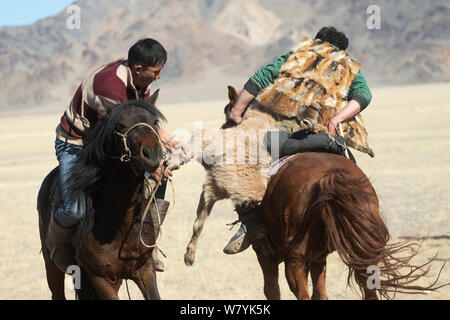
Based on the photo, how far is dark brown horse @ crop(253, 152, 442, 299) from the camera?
4410 mm

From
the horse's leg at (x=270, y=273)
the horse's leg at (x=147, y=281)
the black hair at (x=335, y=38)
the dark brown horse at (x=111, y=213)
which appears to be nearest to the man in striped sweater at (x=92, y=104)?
the dark brown horse at (x=111, y=213)

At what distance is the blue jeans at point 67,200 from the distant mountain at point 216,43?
112381 millimetres

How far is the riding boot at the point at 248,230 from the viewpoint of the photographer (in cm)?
521

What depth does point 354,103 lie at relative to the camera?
214 inches

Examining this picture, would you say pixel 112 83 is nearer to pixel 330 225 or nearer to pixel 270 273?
pixel 330 225

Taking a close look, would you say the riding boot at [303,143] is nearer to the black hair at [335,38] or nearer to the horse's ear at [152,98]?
the black hair at [335,38]

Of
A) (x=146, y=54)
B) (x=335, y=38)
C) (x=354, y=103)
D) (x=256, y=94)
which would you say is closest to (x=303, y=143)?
(x=354, y=103)

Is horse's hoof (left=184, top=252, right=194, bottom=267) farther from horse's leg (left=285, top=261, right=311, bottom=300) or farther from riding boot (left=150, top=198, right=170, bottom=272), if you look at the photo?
horse's leg (left=285, top=261, right=311, bottom=300)

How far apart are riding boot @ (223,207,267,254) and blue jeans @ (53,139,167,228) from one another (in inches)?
50.6

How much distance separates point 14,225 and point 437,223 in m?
6.87

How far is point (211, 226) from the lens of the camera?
1104 cm

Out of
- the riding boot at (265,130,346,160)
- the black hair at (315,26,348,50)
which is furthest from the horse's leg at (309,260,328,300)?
the black hair at (315,26,348,50)

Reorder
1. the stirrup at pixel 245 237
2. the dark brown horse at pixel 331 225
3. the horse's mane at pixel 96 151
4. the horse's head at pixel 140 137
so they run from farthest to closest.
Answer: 1. the stirrup at pixel 245 237
2. the dark brown horse at pixel 331 225
3. the horse's mane at pixel 96 151
4. the horse's head at pixel 140 137
